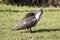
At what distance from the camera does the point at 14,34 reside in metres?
7.86

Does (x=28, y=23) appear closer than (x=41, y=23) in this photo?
Yes

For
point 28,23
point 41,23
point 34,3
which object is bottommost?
point 34,3

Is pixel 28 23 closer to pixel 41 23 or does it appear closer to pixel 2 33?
pixel 2 33

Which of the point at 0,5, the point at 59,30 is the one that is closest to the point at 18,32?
the point at 59,30

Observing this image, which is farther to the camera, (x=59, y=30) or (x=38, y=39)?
(x=59, y=30)

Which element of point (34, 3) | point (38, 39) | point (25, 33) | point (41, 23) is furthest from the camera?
point (34, 3)

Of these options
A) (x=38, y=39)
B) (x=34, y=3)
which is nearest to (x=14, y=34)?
(x=38, y=39)

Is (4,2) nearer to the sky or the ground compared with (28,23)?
nearer to the ground

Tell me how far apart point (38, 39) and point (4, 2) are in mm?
9089

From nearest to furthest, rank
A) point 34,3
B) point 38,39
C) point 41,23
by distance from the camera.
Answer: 1. point 38,39
2. point 41,23
3. point 34,3

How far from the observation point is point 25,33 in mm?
8008

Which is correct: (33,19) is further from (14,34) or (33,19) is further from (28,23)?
(14,34)

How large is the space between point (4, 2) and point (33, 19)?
8.57 metres

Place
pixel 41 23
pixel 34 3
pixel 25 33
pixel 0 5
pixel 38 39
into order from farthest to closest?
pixel 34 3
pixel 0 5
pixel 41 23
pixel 25 33
pixel 38 39
